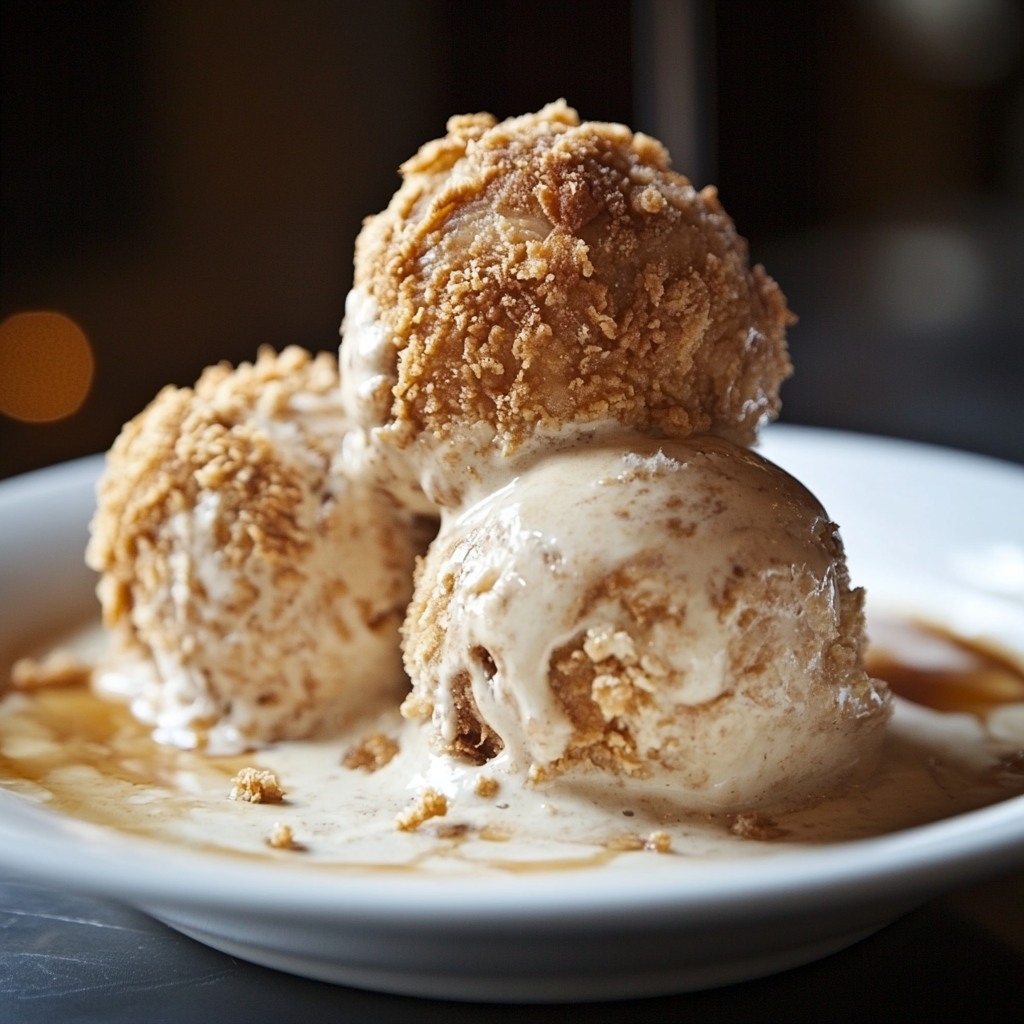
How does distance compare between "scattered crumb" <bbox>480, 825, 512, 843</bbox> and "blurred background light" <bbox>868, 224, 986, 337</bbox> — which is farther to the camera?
"blurred background light" <bbox>868, 224, 986, 337</bbox>

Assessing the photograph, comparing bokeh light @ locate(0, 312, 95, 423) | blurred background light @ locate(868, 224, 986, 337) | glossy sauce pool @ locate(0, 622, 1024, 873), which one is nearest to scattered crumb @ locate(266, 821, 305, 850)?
glossy sauce pool @ locate(0, 622, 1024, 873)

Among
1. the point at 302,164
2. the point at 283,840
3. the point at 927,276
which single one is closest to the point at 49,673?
the point at 283,840

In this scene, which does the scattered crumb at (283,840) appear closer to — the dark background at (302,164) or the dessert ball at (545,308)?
the dessert ball at (545,308)

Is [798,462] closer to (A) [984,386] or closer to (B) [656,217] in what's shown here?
(B) [656,217]

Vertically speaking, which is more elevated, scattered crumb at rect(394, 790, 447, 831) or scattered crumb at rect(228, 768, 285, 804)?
scattered crumb at rect(394, 790, 447, 831)

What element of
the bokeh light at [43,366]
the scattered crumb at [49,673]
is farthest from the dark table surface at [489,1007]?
the bokeh light at [43,366]

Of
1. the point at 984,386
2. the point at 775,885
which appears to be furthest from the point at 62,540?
the point at 984,386

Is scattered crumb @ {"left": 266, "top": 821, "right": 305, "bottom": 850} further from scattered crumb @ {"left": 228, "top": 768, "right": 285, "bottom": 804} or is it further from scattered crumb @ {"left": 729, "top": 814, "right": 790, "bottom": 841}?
scattered crumb @ {"left": 729, "top": 814, "right": 790, "bottom": 841}
